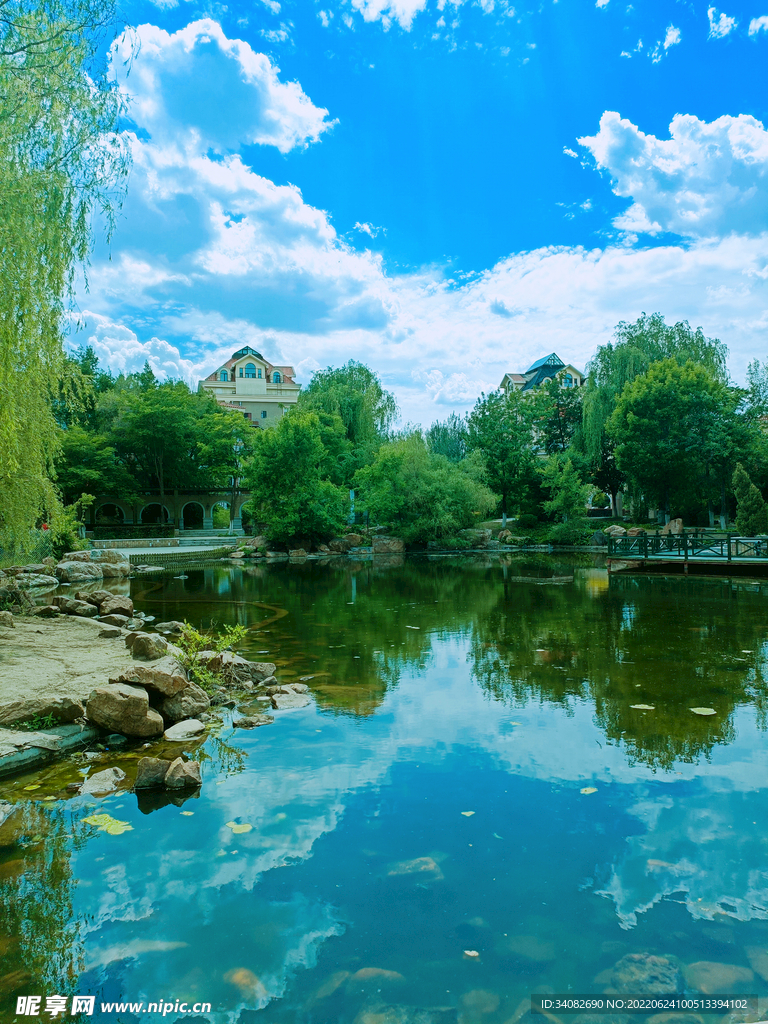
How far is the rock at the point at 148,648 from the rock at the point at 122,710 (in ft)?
4.77

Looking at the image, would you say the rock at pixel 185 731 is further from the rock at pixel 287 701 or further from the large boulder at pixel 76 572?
the large boulder at pixel 76 572

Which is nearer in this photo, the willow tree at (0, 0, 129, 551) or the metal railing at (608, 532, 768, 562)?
the willow tree at (0, 0, 129, 551)

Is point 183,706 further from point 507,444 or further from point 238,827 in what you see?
point 507,444

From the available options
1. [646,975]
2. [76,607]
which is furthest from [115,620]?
[646,975]

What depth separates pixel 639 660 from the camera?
9.54m

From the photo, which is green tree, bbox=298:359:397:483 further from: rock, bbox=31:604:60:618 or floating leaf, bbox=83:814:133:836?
floating leaf, bbox=83:814:133:836

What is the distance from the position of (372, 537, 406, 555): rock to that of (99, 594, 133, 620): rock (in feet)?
77.8

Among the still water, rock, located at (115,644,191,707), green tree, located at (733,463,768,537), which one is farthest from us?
green tree, located at (733,463,768,537)

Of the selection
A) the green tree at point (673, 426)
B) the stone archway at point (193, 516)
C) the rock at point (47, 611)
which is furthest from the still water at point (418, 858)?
the stone archway at point (193, 516)

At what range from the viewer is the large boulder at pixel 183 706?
693 centimetres

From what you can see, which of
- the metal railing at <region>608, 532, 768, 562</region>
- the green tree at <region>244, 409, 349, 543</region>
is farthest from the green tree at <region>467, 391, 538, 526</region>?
the metal railing at <region>608, 532, 768, 562</region>

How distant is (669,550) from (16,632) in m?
20.5

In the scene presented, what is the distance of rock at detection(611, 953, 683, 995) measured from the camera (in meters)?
3.07

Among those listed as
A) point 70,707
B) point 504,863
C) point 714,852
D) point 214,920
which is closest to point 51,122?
point 70,707
